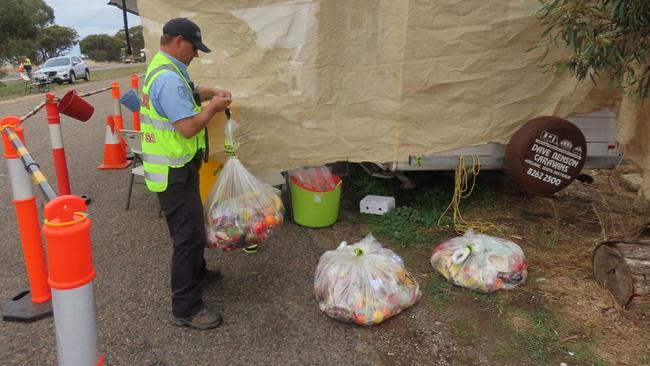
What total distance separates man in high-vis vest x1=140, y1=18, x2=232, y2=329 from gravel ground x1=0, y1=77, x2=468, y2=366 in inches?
8.7

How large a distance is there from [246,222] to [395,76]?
1.80m

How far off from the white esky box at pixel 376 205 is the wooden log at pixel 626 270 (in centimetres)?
185

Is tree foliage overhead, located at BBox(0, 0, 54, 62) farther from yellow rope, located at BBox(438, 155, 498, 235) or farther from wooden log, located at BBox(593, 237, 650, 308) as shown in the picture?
wooden log, located at BBox(593, 237, 650, 308)

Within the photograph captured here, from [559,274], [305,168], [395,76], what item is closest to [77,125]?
[305,168]

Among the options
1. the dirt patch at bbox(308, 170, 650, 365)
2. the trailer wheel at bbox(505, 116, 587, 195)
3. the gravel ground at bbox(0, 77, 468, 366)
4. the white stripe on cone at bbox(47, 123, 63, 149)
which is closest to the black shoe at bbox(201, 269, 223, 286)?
the gravel ground at bbox(0, 77, 468, 366)

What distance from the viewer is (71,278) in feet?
5.00

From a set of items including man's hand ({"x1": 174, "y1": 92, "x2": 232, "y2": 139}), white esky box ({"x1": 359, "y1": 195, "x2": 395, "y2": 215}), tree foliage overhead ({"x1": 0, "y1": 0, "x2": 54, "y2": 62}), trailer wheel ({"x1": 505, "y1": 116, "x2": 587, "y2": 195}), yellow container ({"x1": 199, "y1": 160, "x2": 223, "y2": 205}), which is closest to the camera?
man's hand ({"x1": 174, "y1": 92, "x2": 232, "y2": 139})

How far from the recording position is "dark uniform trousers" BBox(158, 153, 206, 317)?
2691 millimetres

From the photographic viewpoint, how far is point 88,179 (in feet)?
19.1

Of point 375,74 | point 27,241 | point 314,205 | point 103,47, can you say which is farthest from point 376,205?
point 103,47

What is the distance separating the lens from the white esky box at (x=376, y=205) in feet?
14.8

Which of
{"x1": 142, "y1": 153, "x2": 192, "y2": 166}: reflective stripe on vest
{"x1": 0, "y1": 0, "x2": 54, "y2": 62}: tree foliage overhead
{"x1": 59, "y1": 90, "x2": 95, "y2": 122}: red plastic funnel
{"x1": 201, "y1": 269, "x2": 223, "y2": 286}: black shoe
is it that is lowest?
{"x1": 201, "y1": 269, "x2": 223, "y2": 286}: black shoe

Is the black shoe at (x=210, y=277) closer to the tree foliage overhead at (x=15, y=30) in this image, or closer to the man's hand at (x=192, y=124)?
the man's hand at (x=192, y=124)

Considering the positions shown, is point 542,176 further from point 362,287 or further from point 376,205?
point 362,287
